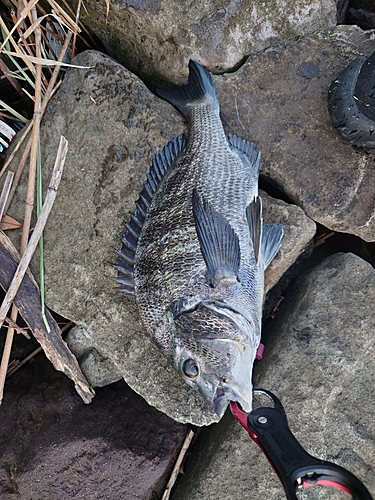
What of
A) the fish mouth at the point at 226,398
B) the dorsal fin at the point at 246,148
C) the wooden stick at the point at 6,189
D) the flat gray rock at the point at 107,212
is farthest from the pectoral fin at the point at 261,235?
the wooden stick at the point at 6,189

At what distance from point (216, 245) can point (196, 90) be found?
1.28 m

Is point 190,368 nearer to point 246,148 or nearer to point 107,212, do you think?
point 107,212

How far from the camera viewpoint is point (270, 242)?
296 centimetres

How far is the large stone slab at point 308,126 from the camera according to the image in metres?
3.23

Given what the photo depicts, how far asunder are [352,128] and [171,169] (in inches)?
48.7

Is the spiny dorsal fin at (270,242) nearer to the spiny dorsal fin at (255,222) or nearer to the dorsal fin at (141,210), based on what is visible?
the spiny dorsal fin at (255,222)

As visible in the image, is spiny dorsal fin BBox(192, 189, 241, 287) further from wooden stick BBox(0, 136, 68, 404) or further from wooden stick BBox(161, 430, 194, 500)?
wooden stick BBox(161, 430, 194, 500)

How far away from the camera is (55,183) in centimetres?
317

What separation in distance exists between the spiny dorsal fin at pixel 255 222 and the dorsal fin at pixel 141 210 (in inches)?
24.9

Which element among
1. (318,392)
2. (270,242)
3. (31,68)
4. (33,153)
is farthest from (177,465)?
(31,68)

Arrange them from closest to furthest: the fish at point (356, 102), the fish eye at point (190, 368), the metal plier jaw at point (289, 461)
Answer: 1. the metal plier jaw at point (289, 461)
2. the fish eye at point (190, 368)
3. the fish at point (356, 102)

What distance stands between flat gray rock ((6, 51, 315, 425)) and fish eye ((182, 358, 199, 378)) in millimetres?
605

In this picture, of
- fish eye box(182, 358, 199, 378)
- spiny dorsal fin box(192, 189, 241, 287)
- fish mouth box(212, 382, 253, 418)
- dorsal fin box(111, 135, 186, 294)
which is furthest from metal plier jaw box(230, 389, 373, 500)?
dorsal fin box(111, 135, 186, 294)

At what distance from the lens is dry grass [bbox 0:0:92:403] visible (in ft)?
10.3
